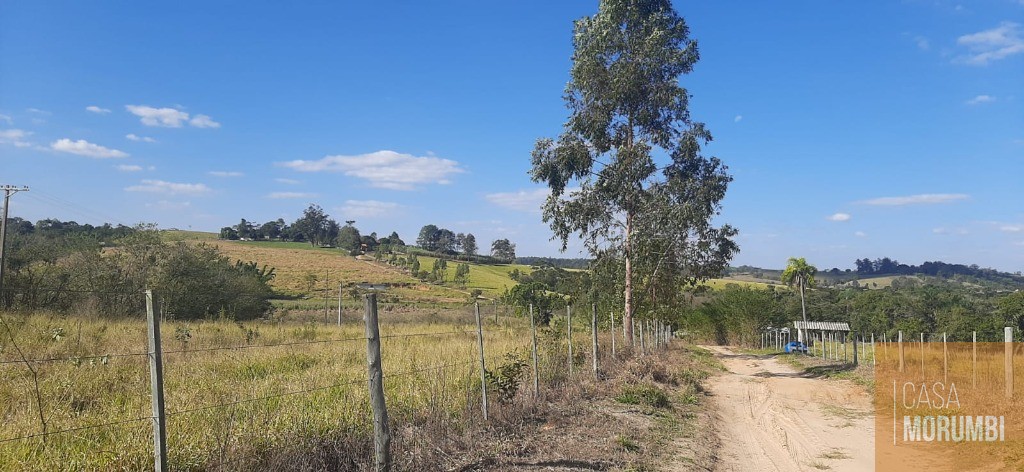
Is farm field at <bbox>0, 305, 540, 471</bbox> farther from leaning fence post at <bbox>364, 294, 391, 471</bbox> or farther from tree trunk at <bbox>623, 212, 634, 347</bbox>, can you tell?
tree trunk at <bbox>623, 212, 634, 347</bbox>

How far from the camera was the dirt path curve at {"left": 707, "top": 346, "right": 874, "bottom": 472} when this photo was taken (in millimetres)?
7941

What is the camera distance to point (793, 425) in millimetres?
10562

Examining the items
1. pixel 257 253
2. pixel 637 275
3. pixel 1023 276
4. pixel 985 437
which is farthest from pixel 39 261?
pixel 1023 276

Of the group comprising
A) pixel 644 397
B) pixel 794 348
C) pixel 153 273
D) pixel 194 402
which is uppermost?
pixel 153 273

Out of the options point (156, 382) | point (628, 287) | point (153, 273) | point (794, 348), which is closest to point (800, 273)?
point (794, 348)

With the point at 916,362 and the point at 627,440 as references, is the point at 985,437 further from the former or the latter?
the point at 916,362

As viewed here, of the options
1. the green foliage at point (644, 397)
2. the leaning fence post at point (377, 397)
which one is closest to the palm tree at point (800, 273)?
the green foliage at point (644, 397)

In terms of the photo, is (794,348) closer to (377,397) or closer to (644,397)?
(644,397)

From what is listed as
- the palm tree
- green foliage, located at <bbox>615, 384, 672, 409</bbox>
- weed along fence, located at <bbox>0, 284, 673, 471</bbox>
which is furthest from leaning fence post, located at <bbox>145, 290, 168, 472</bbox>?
the palm tree

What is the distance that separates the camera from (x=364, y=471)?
17.6 ft

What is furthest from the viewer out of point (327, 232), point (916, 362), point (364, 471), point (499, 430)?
point (327, 232)

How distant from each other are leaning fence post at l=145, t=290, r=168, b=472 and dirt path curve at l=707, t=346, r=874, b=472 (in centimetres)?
642

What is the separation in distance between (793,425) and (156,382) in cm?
1035

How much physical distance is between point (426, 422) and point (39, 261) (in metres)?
33.6
